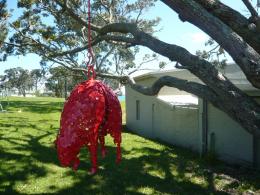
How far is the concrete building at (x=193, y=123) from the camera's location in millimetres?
13344

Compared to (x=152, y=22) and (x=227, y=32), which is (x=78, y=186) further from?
(x=152, y=22)

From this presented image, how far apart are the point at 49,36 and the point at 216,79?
8018 mm

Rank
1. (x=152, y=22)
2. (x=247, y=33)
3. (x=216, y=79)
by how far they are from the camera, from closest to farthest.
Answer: (x=247, y=33) → (x=216, y=79) → (x=152, y=22)

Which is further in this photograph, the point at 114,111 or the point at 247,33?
Result: the point at 247,33

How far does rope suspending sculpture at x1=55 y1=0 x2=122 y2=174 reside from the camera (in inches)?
122

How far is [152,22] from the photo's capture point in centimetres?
2964


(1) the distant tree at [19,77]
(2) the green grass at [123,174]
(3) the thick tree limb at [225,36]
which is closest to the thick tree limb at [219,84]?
(3) the thick tree limb at [225,36]

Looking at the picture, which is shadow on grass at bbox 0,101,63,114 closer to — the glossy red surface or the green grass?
the green grass

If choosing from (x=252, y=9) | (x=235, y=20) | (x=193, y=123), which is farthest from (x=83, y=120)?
(x=193, y=123)

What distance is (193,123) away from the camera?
16281 mm

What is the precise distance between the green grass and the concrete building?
2.86 ft

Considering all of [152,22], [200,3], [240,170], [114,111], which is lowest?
[240,170]

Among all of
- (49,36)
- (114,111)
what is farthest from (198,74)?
(49,36)

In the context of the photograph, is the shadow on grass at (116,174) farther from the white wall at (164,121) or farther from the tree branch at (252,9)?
the tree branch at (252,9)
